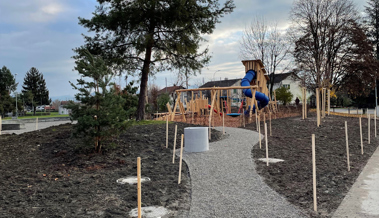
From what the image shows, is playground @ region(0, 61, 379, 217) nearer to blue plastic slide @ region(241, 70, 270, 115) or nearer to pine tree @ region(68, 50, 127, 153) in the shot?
pine tree @ region(68, 50, 127, 153)

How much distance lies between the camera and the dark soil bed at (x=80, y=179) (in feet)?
16.6

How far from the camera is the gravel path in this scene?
4840 mm

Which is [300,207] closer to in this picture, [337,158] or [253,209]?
[253,209]

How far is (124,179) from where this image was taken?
22.1ft

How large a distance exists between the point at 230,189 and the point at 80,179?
3.17 metres

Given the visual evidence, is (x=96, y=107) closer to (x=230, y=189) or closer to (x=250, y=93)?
(x=230, y=189)

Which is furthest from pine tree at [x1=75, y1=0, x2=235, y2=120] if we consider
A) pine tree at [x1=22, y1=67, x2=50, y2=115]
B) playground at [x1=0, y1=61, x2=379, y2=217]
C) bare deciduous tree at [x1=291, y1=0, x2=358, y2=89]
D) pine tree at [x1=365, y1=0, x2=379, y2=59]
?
pine tree at [x1=22, y1=67, x2=50, y2=115]

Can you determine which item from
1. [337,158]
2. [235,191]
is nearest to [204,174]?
[235,191]

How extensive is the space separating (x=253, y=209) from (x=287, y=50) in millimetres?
32146

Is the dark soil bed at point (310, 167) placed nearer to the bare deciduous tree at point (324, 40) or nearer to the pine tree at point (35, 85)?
the bare deciduous tree at point (324, 40)

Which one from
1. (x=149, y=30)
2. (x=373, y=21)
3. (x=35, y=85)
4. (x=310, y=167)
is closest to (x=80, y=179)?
(x=310, y=167)

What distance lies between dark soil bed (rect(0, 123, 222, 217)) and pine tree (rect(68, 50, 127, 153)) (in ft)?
2.38

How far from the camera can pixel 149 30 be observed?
55.6ft

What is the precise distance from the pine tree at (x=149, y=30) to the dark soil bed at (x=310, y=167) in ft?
22.5
